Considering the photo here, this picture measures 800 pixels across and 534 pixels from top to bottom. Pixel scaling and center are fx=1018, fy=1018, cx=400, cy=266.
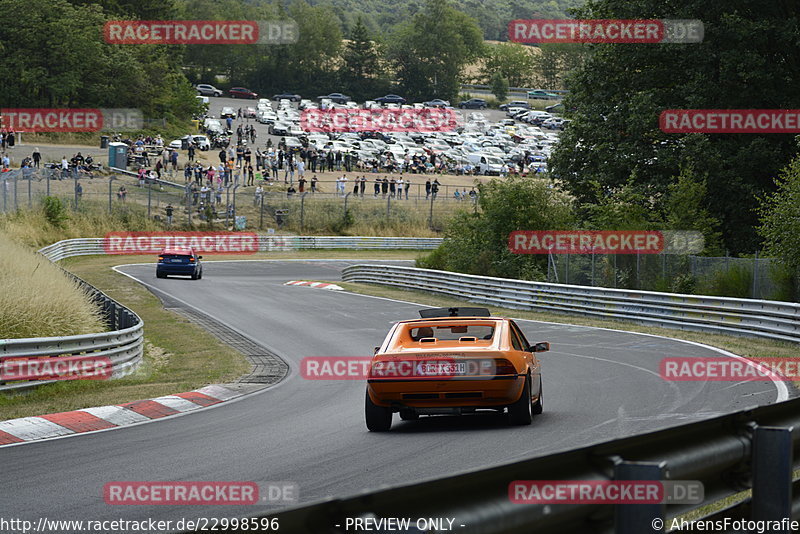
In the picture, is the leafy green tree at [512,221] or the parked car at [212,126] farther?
the parked car at [212,126]

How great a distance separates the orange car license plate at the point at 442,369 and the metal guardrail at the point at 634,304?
12413 millimetres

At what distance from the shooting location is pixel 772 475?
4406mm

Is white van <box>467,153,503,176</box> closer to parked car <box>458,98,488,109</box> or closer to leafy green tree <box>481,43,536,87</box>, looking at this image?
parked car <box>458,98,488,109</box>

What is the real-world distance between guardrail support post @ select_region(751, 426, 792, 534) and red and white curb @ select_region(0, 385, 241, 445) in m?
8.35

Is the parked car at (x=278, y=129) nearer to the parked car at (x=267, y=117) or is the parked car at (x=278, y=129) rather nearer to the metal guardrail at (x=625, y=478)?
the parked car at (x=267, y=117)

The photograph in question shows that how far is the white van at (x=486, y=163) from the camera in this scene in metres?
87.7

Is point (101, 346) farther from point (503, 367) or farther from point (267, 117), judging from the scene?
point (267, 117)

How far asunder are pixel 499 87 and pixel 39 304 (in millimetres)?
139682

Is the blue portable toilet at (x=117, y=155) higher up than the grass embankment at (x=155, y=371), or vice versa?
the blue portable toilet at (x=117, y=155)

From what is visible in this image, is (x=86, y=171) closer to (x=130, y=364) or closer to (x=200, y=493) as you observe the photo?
(x=130, y=364)

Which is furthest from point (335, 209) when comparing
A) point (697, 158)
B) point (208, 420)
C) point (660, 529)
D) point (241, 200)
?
point (660, 529)

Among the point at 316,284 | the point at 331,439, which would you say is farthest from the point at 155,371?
the point at 316,284

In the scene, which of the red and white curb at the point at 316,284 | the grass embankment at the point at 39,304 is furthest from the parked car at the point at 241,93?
the grass embankment at the point at 39,304

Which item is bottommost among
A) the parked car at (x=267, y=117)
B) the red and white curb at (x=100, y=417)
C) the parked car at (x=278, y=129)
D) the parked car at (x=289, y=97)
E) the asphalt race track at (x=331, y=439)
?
the red and white curb at (x=100, y=417)
